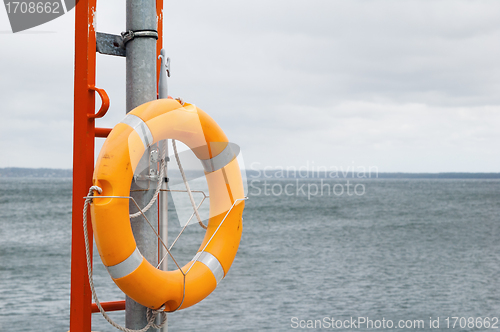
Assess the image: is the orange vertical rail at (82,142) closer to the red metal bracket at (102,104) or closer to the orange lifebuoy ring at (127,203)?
the red metal bracket at (102,104)

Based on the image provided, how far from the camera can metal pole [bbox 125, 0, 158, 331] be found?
1.95 meters

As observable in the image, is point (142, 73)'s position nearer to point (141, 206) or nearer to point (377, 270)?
point (141, 206)

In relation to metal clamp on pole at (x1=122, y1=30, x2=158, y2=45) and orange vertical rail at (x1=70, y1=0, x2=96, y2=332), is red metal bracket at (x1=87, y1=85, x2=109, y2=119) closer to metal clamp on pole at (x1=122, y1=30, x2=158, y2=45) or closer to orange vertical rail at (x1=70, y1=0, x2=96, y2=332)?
orange vertical rail at (x1=70, y1=0, x2=96, y2=332)

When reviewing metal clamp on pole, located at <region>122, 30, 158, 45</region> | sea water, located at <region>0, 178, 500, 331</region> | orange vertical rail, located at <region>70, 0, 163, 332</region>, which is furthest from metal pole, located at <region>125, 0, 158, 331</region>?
sea water, located at <region>0, 178, 500, 331</region>

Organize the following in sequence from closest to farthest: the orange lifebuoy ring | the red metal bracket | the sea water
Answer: the orange lifebuoy ring, the red metal bracket, the sea water

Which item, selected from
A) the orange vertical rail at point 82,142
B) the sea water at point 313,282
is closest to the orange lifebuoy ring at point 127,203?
the orange vertical rail at point 82,142

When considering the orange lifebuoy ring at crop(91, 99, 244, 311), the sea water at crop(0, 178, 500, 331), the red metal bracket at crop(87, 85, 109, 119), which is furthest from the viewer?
the sea water at crop(0, 178, 500, 331)

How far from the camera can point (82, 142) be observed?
6.56 feet

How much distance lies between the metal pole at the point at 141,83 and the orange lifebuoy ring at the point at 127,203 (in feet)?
0.30

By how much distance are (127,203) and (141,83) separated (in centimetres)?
51

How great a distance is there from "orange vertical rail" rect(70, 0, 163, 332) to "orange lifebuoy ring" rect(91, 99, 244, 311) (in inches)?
8.7

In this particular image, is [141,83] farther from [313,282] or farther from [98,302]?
[313,282]

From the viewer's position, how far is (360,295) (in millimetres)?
8906

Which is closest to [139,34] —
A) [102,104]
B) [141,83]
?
[141,83]
